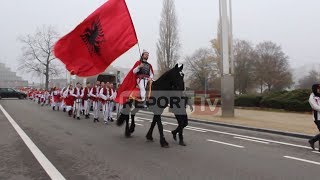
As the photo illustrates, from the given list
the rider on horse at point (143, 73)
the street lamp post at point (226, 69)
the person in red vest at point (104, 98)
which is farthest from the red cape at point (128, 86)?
the street lamp post at point (226, 69)

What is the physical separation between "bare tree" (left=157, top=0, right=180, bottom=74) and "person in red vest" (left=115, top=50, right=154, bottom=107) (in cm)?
4548

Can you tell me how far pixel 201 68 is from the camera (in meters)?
80.1

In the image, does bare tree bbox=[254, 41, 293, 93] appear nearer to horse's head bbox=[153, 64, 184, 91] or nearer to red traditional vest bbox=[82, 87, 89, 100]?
red traditional vest bbox=[82, 87, 89, 100]

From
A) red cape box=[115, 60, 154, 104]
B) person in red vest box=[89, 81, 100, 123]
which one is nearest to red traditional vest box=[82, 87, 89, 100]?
person in red vest box=[89, 81, 100, 123]

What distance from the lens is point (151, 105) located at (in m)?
11.0

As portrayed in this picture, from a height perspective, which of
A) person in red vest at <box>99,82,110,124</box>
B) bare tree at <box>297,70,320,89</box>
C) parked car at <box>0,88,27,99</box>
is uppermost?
bare tree at <box>297,70,320,89</box>

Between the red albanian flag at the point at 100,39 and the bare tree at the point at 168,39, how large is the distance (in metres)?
45.7

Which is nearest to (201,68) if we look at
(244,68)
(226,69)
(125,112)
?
(244,68)

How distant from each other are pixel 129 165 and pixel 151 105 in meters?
3.03

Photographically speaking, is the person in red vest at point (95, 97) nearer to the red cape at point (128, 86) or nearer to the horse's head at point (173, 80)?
the red cape at point (128, 86)

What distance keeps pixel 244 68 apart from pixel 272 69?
4.40 m

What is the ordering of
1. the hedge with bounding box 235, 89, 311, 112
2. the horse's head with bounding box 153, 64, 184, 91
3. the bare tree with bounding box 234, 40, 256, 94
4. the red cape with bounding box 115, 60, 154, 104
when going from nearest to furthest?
the horse's head with bounding box 153, 64, 184, 91, the red cape with bounding box 115, 60, 154, 104, the hedge with bounding box 235, 89, 311, 112, the bare tree with bounding box 234, 40, 256, 94

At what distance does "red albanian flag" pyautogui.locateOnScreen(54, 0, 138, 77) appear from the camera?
11.3 metres

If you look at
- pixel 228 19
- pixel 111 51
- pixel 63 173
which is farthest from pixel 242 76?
pixel 63 173
